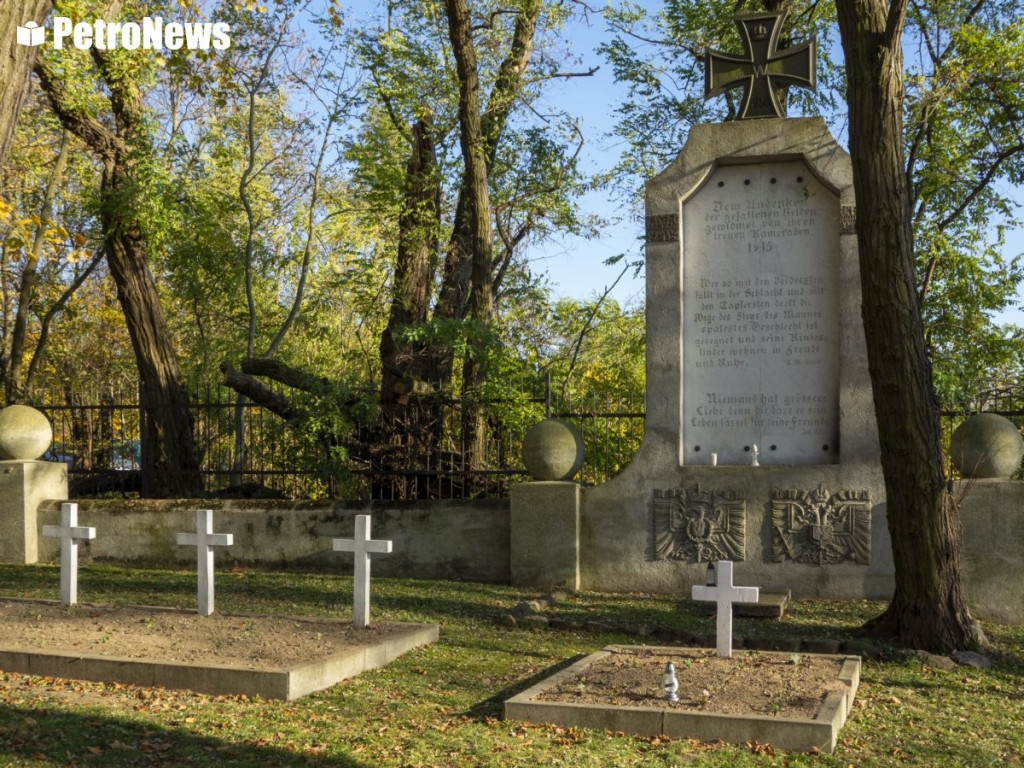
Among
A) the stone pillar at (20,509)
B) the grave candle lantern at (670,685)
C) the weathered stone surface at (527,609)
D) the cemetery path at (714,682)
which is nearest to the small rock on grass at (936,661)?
the cemetery path at (714,682)

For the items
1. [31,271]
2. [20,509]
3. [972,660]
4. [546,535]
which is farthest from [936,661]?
[31,271]

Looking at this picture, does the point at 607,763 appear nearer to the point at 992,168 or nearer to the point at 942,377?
the point at 942,377

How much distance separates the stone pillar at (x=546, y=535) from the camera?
11398mm

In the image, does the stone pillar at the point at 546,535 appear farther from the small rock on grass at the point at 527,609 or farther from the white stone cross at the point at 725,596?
the white stone cross at the point at 725,596

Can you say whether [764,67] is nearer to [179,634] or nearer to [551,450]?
[551,450]

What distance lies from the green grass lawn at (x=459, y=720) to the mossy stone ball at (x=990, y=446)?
1.66 metres

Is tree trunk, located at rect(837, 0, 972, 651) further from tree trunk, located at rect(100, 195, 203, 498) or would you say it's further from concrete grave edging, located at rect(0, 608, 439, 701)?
tree trunk, located at rect(100, 195, 203, 498)

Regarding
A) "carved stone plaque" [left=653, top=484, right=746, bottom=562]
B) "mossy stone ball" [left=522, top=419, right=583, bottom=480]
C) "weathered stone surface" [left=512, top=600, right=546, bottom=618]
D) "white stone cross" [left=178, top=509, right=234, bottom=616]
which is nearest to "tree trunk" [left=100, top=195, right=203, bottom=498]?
"mossy stone ball" [left=522, top=419, right=583, bottom=480]

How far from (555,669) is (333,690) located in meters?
1.65

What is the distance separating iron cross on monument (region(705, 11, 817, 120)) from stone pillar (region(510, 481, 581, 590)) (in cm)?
447

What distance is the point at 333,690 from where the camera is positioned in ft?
22.8

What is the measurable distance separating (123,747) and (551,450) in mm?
6515

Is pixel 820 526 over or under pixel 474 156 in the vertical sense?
under

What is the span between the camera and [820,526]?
10.8 m
